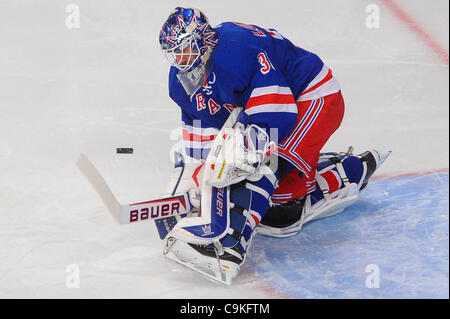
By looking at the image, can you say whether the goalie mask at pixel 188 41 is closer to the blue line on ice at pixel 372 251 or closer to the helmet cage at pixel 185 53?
the helmet cage at pixel 185 53

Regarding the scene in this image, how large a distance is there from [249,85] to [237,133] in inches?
7.3

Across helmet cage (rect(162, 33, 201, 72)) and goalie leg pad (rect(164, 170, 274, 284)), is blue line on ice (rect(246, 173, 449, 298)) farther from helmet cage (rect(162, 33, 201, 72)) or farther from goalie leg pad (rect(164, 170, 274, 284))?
helmet cage (rect(162, 33, 201, 72))

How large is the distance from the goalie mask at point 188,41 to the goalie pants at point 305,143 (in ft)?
1.33

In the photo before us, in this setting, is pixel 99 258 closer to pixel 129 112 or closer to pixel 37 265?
pixel 37 265

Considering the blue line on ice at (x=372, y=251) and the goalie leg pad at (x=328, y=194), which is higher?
the goalie leg pad at (x=328, y=194)

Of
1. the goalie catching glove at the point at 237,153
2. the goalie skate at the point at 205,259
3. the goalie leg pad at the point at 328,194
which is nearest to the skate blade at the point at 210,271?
the goalie skate at the point at 205,259

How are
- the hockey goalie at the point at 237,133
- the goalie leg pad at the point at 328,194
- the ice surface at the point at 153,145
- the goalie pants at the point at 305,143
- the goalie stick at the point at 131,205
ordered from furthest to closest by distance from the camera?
the goalie leg pad at the point at 328,194 → the goalie pants at the point at 305,143 → the ice surface at the point at 153,145 → the hockey goalie at the point at 237,133 → the goalie stick at the point at 131,205

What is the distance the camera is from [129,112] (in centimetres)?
421

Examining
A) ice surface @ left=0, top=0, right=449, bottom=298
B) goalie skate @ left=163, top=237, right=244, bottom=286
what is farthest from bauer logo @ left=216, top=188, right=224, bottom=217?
ice surface @ left=0, top=0, right=449, bottom=298

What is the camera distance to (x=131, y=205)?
2.76m

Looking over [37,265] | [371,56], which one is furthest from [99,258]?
[371,56]

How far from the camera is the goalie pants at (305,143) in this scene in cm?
299

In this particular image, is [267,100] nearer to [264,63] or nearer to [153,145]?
[264,63]

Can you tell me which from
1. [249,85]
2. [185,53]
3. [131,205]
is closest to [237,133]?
[249,85]
